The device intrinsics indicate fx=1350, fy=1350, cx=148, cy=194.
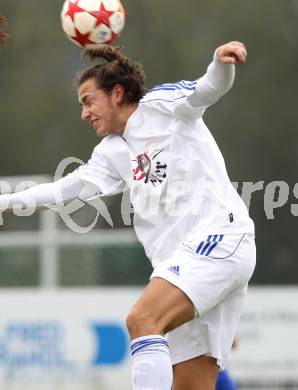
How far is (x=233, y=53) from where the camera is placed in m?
5.99

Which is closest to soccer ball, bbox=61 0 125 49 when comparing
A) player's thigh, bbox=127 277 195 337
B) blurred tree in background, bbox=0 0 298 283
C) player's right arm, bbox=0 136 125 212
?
player's right arm, bbox=0 136 125 212

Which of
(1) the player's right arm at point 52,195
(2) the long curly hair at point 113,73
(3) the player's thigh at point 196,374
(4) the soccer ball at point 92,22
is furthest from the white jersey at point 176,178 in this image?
(4) the soccer ball at point 92,22

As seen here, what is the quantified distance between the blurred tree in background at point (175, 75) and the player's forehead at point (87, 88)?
11.0m

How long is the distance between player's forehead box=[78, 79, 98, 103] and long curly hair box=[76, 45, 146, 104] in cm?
2

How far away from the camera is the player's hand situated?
19.6ft

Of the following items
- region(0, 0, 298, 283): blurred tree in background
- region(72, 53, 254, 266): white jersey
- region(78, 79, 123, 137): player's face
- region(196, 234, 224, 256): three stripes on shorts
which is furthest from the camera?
region(0, 0, 298, 283): blurred tree in background

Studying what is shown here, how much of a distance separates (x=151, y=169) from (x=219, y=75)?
60cm

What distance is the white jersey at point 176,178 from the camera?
638 centimetres

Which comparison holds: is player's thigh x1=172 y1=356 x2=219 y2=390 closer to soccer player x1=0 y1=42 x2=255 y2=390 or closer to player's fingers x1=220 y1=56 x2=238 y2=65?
soccer player x1=0 y1=42 x2=255 y2=390

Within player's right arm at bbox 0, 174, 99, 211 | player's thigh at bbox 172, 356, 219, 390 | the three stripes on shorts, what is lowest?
player's thigh at bbox 172, 356, 219, 390

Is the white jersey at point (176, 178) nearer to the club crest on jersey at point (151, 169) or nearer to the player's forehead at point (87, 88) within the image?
the club crest on jersey at point (151, 169)

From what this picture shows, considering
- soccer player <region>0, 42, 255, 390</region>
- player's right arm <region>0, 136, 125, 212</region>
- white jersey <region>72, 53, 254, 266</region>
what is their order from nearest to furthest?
soccer player <region>0, 42, 255, 390</region>
white jersey <region>72, 53, 254, 266</region>
player's right arm <region>0, 136, 125, 212</region>

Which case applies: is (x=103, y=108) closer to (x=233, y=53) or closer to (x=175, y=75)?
(x=233, y=53)

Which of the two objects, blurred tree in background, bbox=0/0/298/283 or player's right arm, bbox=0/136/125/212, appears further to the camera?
blurred tree in background, bbox=0/0/298/283
